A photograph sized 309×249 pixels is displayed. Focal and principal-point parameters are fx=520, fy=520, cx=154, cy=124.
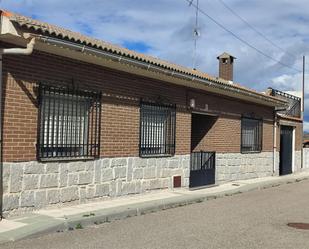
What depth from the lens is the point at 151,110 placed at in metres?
13.7

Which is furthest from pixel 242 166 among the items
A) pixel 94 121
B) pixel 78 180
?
pixel 78 180

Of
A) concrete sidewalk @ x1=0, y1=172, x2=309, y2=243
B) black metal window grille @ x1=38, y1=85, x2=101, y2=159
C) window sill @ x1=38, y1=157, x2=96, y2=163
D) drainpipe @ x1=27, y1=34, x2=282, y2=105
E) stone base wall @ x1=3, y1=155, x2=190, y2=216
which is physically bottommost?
concrete sidewalk @ x1=0, y1=172, x2=309, y2=243

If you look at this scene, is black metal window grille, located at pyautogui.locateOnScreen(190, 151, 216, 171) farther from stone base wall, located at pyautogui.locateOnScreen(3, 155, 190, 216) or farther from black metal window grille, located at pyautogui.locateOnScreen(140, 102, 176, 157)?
black metal window grille, located at pyautogui.locateOnScreen(140, 102, 176, 157)

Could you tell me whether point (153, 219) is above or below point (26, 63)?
below

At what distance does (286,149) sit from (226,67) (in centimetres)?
478

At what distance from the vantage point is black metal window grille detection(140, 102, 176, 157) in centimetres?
1346

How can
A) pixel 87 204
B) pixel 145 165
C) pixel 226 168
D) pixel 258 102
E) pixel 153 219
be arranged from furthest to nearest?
pixel 258 102
pixel 226 168
pixel 145 165
pixel 87 204
pixel 153 219

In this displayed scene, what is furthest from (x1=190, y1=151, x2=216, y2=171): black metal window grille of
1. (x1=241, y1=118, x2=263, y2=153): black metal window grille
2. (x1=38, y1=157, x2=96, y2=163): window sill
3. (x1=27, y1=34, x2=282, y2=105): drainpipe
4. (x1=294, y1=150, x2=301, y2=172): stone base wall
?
(x1=294, y1=150, x2=301, y2=172): stone base wall

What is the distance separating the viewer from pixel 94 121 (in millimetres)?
11547

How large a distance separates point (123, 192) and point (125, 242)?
4606 millimetres

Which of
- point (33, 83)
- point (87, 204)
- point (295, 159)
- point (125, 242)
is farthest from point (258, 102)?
point (125, 242)

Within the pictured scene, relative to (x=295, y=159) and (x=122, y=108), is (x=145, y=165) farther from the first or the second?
(x=295, y=159)

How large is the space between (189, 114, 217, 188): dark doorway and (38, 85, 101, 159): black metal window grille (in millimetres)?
5051

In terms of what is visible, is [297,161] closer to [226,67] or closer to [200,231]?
[226,67]
